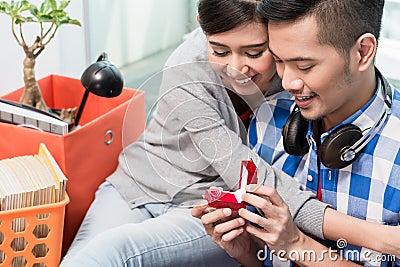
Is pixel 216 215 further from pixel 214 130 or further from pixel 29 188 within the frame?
pixel 29 188

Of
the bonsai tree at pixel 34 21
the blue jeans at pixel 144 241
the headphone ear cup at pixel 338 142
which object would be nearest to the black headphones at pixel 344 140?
the headphone ear cup at pixel 338 142

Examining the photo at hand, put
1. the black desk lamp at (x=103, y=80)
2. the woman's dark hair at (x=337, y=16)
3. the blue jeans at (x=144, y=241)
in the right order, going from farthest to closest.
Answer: the black desk lamp at (x=103, y=80), the blue jeans at (x=144, y=241), the woman's dark hair at (x=337, y=16)

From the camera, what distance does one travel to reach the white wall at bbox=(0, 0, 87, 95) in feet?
6.18

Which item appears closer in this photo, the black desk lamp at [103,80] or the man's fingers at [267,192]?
the man's fingers at [267,192]

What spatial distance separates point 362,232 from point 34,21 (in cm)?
92

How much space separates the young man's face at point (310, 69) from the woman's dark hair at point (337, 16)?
11mm

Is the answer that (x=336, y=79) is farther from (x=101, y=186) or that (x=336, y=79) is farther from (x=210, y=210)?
(x=101, y=186)

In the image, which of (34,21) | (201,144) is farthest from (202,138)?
(34,21)

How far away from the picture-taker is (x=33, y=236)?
1.44 metres

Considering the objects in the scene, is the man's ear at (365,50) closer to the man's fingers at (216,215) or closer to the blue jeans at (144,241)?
the man's fingers at (216,215)

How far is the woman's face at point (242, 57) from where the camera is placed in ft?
3.88

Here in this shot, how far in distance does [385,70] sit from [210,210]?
2.76 ft

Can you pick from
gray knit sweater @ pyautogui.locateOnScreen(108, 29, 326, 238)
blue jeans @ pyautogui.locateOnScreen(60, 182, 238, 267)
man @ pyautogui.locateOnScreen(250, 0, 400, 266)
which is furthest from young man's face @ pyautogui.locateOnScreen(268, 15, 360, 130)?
blue jeans @ pyautogui.locateOnScreen(60, 182, 238, 267)

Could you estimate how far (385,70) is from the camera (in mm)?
1834
